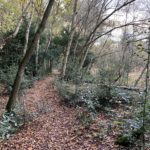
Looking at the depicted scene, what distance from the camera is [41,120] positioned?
9.59 metres

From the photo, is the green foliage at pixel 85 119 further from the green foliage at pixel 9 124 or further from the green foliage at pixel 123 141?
the green foliage at pixel 9 124

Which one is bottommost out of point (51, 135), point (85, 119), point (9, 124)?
point (51, 135)

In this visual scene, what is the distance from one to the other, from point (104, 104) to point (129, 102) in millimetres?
1075

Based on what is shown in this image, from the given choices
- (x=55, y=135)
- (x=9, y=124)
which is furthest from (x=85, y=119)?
(x=9, y=124)

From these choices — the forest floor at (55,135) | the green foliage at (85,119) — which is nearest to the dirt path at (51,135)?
the forest floor at (55,135)

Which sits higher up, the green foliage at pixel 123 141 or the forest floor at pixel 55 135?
the green foliage at pixel 123 141

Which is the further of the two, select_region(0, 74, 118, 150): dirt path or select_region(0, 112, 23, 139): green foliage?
select_region(0, 112, 23, 139): green foliage

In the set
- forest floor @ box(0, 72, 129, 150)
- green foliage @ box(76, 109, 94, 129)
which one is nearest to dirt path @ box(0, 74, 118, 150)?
forest floor @ box(0, 72, 129, 150)

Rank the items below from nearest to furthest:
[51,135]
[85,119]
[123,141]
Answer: [123,141] < [51,135] < [85,119]

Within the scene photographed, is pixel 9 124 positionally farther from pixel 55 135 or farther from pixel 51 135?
pixel 55 135

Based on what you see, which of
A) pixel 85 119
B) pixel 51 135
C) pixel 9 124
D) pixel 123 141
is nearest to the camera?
pixel 123 141

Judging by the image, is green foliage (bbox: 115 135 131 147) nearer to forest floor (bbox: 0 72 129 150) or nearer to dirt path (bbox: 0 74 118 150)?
forest floor (bbox: 0 72 129 150)

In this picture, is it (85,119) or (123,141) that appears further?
(85,119)

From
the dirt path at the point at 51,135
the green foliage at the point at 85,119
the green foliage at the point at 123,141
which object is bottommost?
the dirt path at the point at 51,135
